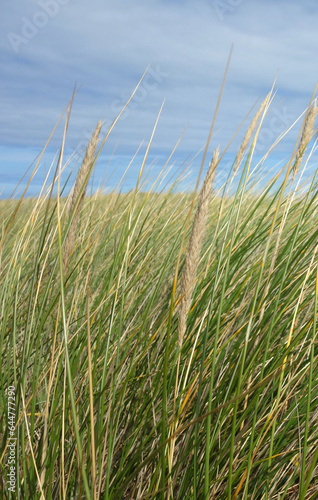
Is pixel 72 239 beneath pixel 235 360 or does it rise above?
above

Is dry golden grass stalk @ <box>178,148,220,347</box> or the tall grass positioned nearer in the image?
dry golden grass stalk @ <box>178,148,220,347</box>

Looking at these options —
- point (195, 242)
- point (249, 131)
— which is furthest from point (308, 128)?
point (195, 242)

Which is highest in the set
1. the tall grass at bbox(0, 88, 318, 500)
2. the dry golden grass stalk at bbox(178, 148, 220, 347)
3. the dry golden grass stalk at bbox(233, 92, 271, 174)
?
the dry golden grass stalk at bbox(233, 92, 271, 174)

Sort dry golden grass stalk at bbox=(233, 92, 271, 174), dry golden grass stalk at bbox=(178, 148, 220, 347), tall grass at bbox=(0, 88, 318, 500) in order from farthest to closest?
dry golden grass stalk at bbox=(233, 92, 271, 174)
tall grass at bbox=(0, 88, 318, 500)
dry golden grass stalk at bbox=(178, 148, 220, 347)

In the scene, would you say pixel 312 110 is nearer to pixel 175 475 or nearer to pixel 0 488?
pixel 175 475

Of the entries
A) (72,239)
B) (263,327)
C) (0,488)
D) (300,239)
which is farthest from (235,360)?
(0,488)

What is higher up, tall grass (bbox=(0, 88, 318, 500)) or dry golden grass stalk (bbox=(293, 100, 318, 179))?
dry golden grass stalk (bbox=(293, 100, 318, 179))

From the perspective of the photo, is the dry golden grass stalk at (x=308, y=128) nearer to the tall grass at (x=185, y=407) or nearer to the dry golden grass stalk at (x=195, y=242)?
the tall grass at (x=185, y=407)

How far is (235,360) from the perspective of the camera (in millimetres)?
1361

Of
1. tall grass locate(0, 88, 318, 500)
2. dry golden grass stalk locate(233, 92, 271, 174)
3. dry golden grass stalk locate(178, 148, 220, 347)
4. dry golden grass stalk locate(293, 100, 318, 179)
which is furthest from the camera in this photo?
dry golden grass stalk locate(233, 92, 271, 174)

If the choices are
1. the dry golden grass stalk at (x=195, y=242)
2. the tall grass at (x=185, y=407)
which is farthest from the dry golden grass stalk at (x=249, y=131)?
the dry golden grass stalk at (x=195, y=242)

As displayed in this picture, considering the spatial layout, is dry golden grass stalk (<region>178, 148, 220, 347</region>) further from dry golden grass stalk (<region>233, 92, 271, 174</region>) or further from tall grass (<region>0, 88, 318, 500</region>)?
dry golden grass stalk (<region>233, 92, 271, 174</region>)

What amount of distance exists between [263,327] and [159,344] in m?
0.43

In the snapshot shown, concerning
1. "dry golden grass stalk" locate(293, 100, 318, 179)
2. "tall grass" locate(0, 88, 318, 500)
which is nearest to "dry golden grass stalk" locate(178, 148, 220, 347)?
"tall grass" locate(0, 88, 318, 500)
